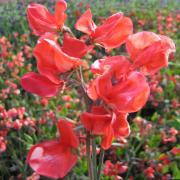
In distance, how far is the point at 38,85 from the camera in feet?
2.45

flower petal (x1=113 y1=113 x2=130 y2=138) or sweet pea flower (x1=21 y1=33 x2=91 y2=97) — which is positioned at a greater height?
sweet pea flower (x1=21 y1=33 x2=91 y2=97)

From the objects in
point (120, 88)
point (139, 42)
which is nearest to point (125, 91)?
point (120, 88)

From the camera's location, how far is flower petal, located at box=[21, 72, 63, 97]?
2.45ft

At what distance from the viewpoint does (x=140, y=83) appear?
722 millimetres

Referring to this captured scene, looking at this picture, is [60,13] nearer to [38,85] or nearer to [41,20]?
[41,20]

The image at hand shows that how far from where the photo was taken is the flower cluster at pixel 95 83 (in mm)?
724

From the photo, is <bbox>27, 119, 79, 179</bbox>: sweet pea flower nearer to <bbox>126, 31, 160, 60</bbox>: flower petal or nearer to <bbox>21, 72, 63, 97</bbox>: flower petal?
<bbox>21, 72, 63, 97</bbox>: flower petal

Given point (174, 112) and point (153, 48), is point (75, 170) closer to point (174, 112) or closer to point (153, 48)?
point (174, 112)

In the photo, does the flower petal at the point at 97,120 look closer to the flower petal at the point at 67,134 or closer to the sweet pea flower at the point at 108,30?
the flower petal at the point at 67,134

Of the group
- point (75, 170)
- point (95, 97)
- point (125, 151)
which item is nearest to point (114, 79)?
point (95, 97)

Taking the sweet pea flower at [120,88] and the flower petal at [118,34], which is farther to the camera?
the flower petal at [118,34]

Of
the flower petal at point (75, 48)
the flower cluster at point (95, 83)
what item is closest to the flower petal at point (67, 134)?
the flower cluster at point (95, 83)

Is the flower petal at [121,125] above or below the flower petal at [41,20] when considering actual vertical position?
below

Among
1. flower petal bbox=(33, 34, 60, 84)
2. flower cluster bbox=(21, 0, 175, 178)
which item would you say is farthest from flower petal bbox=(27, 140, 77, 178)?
flower petal bbox=(33, 34, 60, 84)
